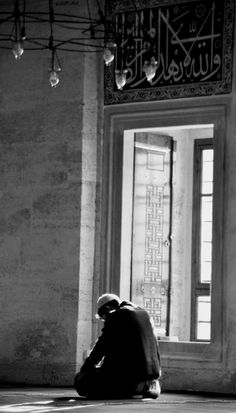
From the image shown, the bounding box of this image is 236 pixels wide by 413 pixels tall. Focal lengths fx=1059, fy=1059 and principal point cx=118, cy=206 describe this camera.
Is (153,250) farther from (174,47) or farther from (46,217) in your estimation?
(174,47)

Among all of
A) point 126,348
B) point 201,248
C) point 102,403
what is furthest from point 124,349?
point 201,248

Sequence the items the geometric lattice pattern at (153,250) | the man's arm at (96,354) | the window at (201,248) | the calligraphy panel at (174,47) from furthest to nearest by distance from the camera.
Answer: the window at (201,248), the geometric lattice pattern at (153,250), the calligraphy panel at (174,47), the man's arm at (96,354)

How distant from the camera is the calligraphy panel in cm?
966

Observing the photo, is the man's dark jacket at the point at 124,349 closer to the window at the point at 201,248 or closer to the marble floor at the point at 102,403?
the marble floor at the point at 102,403

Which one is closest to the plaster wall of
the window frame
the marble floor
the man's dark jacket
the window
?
the window frame

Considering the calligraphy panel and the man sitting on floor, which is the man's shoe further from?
the calligraphy panel

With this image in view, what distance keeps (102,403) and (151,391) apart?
2.27 feet

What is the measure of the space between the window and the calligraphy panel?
6.12 ft

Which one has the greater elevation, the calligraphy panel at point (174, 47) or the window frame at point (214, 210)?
the calligraphy panel at point (174, 47)

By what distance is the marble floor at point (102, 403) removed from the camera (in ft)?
23.6

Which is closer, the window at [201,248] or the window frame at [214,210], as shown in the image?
the window frame at [214,210]

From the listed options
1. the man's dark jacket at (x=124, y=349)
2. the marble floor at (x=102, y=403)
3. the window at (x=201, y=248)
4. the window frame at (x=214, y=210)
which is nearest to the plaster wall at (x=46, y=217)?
the window frame at (x=214, y=210)

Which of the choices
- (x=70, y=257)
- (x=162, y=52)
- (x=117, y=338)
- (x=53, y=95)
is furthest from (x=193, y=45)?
(x=117, y=338)

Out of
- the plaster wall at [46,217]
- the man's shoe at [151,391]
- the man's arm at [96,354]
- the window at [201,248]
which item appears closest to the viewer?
the man's arm at [96,354]
